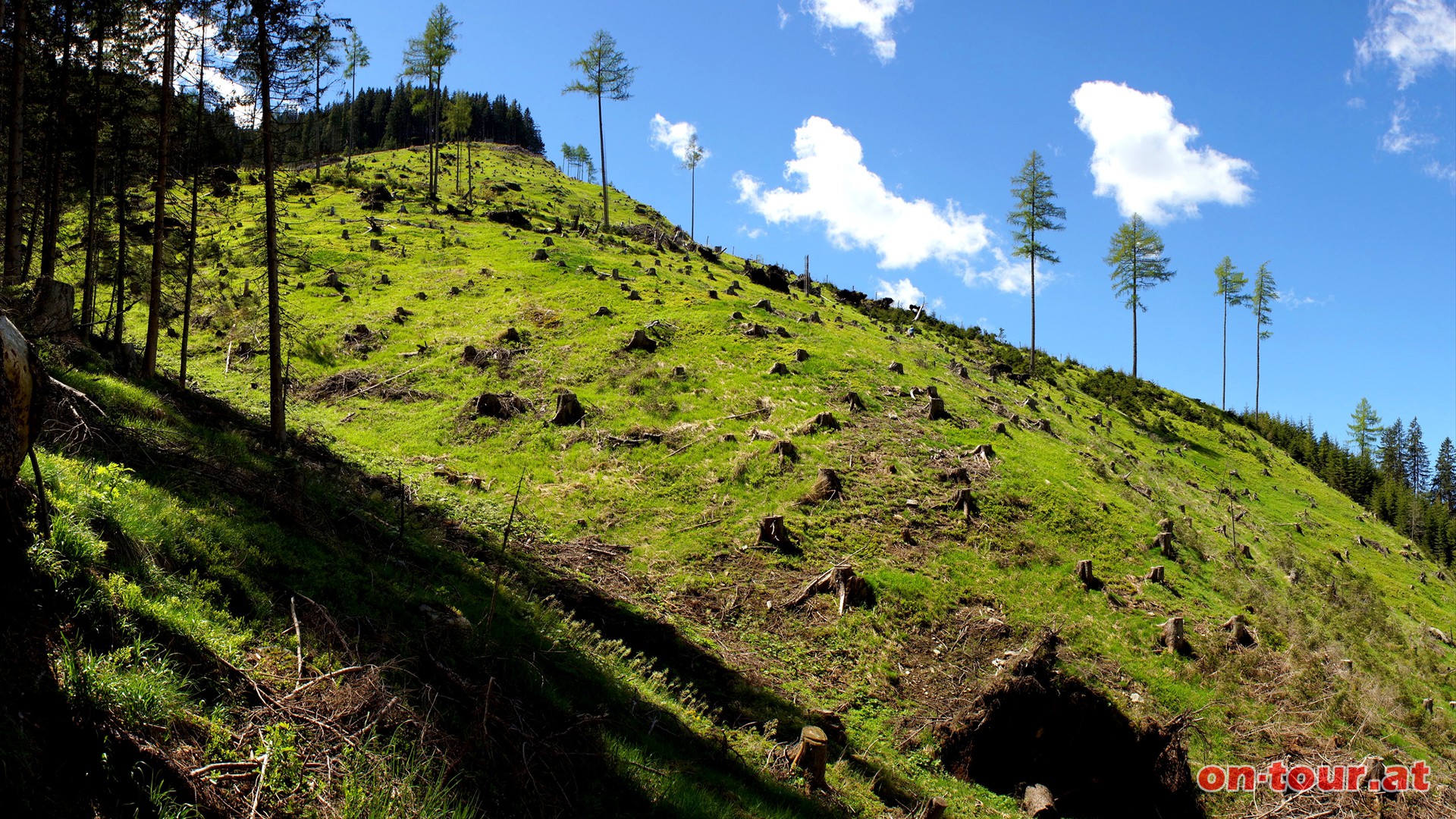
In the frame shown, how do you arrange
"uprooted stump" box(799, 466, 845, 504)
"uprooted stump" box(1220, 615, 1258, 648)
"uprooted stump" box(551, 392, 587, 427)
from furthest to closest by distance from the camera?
1. "uprooted stump" box(551, 392, 587, 427)
2. "uprooted stump" box(799, 466, 845, 504)
3. "uprooted stump" box(1220, 615, 1258, 648)

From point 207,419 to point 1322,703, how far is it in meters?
26.8

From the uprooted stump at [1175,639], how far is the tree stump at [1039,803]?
614 centimetres

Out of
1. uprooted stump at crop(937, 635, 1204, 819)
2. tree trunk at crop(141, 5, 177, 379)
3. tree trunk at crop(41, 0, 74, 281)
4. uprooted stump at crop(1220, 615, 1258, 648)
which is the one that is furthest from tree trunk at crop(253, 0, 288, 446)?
uprooted stump at crop(1220, 615, 1258, 648)

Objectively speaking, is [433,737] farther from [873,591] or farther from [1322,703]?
[1322,703]

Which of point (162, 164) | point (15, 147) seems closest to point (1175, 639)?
point (162, 164)

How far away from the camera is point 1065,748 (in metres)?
11.2

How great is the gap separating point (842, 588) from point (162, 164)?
884 inches

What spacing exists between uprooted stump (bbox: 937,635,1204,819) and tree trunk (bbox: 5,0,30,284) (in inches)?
942

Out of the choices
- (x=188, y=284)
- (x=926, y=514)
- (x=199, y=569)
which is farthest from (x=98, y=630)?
(x=188, y=284)

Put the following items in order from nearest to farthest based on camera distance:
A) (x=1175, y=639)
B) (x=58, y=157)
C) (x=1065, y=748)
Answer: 1. (x=1065, y=748)
2. (x=1175, y=639)
3. (x=58, y=157)

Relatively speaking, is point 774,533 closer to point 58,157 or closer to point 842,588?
point 842,588

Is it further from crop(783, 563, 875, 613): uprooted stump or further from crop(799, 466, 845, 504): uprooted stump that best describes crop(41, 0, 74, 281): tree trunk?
crop(783, 563, 875, 613): uprooted stump

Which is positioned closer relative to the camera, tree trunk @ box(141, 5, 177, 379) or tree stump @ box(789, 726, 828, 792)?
tree stump @ box(789, 726, 828, 792)

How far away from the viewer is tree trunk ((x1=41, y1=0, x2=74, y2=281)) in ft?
63.0
